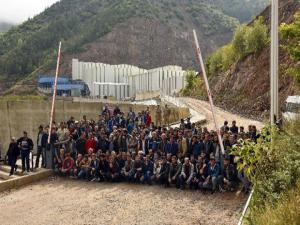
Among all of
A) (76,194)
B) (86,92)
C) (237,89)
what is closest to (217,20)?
(86,92)

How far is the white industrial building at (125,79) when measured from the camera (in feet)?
223

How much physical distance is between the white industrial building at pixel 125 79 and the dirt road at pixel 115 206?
50.6 meters

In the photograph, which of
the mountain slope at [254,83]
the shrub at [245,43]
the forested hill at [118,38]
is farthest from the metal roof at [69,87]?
the forested hill at [118,38]

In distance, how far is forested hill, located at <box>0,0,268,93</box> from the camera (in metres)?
122

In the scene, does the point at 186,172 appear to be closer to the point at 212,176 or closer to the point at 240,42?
the point at 212,176

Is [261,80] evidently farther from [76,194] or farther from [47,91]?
[47,91]

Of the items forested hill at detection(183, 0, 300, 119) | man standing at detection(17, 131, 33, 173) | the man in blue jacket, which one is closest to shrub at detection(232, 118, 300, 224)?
the man in blue jacket

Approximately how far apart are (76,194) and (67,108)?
10533 mm

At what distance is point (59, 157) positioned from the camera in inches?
680

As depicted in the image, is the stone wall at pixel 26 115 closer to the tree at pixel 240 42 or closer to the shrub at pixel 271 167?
the shrub at pixel 271 167

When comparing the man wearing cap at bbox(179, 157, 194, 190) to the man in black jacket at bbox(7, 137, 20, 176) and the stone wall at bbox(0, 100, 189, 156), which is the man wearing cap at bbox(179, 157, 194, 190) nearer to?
the man in black jacket at bbox(7, 137, 20, 176)

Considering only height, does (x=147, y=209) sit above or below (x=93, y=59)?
below

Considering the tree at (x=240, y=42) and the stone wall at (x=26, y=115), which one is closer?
the stone wall at (x=26, y=115)

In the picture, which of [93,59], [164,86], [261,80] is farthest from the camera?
[93,59]
